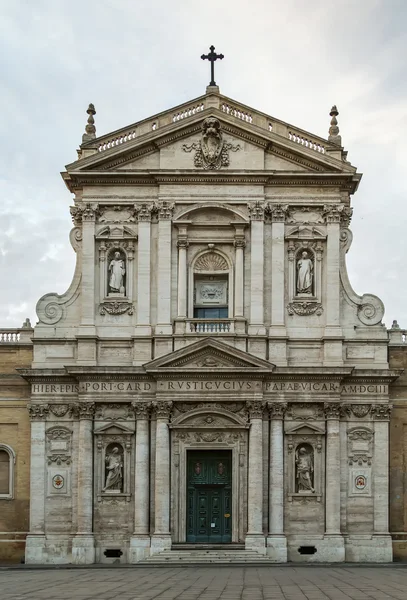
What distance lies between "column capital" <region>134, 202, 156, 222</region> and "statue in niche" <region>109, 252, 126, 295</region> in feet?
5.90

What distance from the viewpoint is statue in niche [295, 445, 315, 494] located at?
132 ft

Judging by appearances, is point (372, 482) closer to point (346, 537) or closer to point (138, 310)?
point (346, 537)

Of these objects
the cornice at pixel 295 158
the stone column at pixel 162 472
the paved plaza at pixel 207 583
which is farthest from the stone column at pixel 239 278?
the paved plaza at pixel 207 583

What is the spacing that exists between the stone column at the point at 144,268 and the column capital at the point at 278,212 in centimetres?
434

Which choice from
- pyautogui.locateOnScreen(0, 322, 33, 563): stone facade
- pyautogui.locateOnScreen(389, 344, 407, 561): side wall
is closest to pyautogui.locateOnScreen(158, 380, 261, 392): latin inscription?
pyautogui.locateOnScreen(389, 344, 407, 561): side wall

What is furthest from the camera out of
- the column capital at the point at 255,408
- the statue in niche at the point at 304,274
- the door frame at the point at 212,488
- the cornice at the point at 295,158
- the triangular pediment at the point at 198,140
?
the cornice at the point at 295,158

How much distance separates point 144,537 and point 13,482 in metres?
5.44

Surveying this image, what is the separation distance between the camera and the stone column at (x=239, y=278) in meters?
41.2

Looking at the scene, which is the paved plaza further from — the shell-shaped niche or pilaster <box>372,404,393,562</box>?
the shell-shaped niche

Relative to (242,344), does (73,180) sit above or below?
above

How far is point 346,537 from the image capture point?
40.2 m

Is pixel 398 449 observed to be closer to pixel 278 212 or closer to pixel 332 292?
pixel 332 292

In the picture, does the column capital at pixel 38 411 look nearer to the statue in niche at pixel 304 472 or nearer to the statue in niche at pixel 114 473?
the statue in niche at pixel 114 473

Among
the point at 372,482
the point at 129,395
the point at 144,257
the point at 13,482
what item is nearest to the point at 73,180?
the point at 144,257
